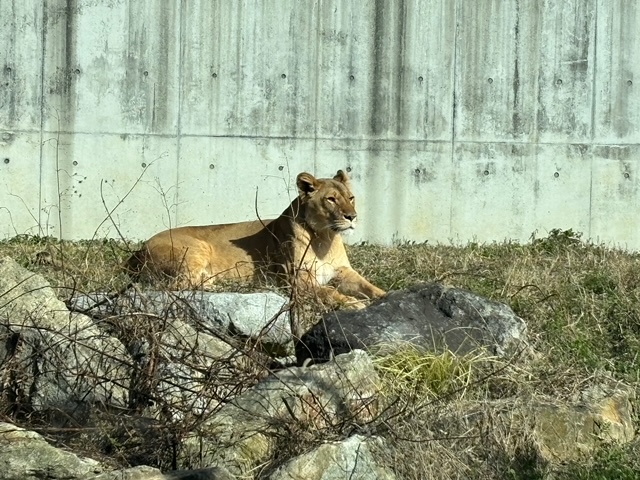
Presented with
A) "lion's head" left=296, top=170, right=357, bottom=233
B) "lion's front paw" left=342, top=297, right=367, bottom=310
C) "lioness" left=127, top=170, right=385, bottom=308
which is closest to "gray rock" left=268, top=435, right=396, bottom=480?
"lion's front paw" left=342, top=297, right=367, bottom=310

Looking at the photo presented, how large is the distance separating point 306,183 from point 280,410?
401 cm

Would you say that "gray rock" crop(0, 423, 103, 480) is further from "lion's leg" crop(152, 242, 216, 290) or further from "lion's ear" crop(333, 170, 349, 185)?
"lion's ear" crop(333, 170, 349, 185)

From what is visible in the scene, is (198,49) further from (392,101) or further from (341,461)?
(341,461)

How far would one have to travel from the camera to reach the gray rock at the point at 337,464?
18.6 ft

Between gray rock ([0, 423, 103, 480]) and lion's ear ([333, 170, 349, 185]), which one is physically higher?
lion's ear ([333, 170, 349, 185])

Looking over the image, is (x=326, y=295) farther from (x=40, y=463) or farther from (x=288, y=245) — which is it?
(x=40, y=463)


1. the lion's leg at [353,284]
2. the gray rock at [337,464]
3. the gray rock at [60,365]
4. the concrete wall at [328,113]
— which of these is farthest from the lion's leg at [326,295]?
the concrete wall at [328,113]

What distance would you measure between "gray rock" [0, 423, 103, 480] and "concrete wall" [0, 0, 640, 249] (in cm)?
615

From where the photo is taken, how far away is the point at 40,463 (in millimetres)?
5543

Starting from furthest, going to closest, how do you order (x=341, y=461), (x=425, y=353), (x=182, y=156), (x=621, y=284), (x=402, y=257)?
(x=182, y=156) < (x=402, y=257) < (x=621, y=284) < (x=425, y=353) < (x=341, y=461)

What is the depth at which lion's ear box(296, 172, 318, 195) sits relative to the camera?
9.92 metres

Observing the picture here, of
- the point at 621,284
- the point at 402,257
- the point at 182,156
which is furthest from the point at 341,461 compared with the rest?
the point at 182,156

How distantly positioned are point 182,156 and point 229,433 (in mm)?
6241

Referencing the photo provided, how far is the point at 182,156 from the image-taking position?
1195 centimetres
